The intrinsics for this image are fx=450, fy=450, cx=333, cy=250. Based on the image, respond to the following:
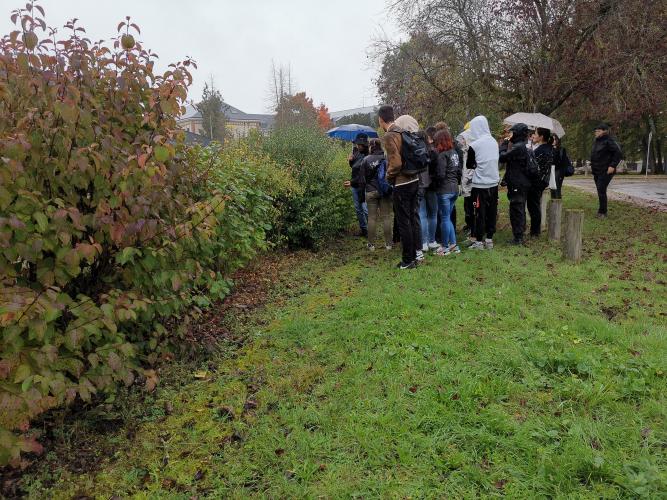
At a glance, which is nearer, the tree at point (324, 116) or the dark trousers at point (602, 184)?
the dark trousers at point (602, 184)

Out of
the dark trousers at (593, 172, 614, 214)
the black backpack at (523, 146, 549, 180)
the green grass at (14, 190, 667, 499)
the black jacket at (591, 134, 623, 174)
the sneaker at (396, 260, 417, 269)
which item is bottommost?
the green grass at (14, 190, 667, 499)

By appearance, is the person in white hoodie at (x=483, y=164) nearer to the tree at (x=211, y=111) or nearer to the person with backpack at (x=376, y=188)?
the person with backpack at (x=376, y=188)

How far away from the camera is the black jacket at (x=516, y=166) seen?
6.96 m

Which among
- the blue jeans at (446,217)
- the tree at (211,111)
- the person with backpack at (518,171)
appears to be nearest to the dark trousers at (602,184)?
the person with backpack at (518,171)

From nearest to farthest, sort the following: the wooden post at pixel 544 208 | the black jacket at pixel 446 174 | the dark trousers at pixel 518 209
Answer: the black jacket at pixel 446 174 → the dark trousers at pixel 518 209 → the wooden post at pixel 544 208

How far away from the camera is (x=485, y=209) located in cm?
697

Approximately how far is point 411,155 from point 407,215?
0.80 metres

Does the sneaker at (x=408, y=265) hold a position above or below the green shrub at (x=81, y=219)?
below

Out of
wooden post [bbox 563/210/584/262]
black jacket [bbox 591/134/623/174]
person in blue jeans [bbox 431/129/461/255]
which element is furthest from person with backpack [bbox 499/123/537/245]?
black jacket [bbox 591/134/623/174]

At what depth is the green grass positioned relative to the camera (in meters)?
2.41

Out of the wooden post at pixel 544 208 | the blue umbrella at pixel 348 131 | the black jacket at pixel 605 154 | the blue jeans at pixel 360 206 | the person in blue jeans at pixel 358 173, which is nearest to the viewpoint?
the person in blue jeans at pixel 358 173

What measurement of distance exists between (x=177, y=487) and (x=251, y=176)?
13.6ft

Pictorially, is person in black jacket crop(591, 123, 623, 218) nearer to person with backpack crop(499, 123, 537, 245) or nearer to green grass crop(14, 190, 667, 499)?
person with backpack crop(499, 123, 537, 245)

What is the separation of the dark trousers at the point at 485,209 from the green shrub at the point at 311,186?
2.66 meters
